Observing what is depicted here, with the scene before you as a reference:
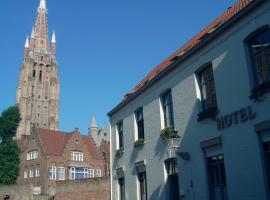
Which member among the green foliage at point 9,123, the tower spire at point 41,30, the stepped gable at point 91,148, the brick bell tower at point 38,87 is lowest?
the stepped gable at point 91,148

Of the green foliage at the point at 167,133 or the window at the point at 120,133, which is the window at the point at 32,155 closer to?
the window at the point at 120,133

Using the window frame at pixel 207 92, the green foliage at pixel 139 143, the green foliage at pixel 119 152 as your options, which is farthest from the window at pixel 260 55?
the green foliage at pixel 119 152

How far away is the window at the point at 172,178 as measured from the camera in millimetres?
16594

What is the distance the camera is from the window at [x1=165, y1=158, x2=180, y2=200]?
16594 millimetres

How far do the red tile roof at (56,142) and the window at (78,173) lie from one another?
2807 millimetres

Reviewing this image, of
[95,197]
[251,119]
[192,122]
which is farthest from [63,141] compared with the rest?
[251,119]

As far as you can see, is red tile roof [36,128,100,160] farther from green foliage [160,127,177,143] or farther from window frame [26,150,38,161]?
green foliage [160,127,177,143]

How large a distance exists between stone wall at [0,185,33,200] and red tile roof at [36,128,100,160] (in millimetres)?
12527

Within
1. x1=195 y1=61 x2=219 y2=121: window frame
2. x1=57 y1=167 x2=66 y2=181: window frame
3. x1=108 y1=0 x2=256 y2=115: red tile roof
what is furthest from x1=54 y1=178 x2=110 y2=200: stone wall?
x1=195 y1=61 x2=219 y2=121: window frame

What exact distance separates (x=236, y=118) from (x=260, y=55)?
2.35 meters

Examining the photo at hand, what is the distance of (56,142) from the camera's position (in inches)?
2260

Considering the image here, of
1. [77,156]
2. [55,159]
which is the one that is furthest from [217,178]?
[77,156]

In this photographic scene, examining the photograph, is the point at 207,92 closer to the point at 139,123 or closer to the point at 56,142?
the point at 139,123

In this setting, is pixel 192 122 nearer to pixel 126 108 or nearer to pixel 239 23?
pixel 239 23
